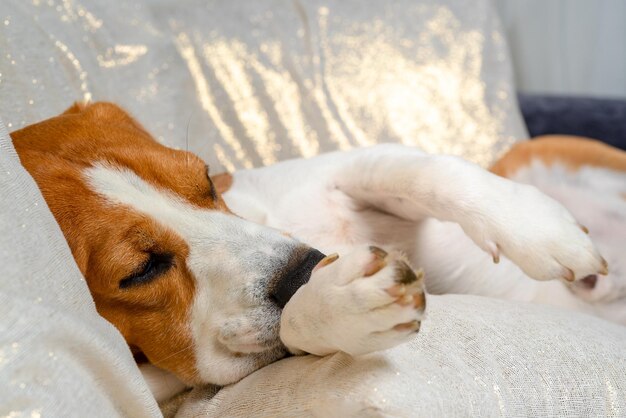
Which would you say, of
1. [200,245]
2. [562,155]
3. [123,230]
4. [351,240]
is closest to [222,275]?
[200,245]

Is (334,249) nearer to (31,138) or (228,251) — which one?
(228,251)

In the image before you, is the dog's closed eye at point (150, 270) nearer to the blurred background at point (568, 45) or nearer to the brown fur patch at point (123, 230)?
the brown fur patch at point (123, 230)

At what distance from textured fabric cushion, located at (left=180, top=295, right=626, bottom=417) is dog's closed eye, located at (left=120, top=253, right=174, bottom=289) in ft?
0.71

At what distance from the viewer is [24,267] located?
2.51 feet

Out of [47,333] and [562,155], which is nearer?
[47,333]

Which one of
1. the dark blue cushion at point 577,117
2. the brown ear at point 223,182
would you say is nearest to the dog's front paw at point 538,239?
the brown ear at point 223,182

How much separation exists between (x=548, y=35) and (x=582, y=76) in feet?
0.90

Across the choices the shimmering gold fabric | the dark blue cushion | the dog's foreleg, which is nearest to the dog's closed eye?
the dog's foreleg

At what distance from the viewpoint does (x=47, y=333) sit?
736 mm

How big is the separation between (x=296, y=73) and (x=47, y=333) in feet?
5.04

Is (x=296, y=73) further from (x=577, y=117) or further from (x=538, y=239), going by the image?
(x=538, y=239)

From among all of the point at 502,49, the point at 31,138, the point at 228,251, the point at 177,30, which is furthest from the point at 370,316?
the point at 502,49

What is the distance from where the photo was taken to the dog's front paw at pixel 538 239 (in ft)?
3.56

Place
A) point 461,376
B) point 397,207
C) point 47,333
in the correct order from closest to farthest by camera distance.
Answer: point 47,333 < point 461,376 < point 397,207
